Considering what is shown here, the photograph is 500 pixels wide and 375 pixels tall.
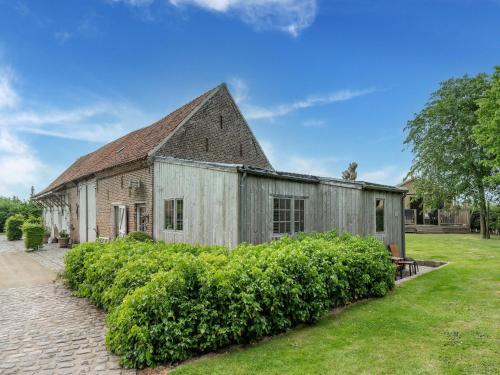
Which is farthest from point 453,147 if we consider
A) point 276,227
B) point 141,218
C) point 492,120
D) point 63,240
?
point 63,240

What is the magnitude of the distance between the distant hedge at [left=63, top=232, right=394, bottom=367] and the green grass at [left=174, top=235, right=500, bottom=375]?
305mm

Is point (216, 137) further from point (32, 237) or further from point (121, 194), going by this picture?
point (32, 237)

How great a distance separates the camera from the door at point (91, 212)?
18.5 metres

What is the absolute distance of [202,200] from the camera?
10148 millimetres

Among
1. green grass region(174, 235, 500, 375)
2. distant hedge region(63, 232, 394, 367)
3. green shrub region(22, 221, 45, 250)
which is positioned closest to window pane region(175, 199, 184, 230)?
distant hedge region(63, 232, 394, 367)

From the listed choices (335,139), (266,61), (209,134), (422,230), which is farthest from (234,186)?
(422,230)

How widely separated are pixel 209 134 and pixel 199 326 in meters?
12.1

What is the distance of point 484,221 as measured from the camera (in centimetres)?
2778

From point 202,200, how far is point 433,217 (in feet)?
118

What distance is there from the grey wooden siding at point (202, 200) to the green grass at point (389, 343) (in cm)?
377

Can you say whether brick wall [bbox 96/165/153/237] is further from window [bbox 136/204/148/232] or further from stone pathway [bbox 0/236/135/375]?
stone pathway [bbox 0/236/135/375]

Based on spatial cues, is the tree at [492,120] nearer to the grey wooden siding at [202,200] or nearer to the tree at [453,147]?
the tree at [453,147]

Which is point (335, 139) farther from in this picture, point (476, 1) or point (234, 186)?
point (234, 186)

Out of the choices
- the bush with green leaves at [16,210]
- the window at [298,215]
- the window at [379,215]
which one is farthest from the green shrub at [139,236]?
the bush with green leaves at [16,210]
